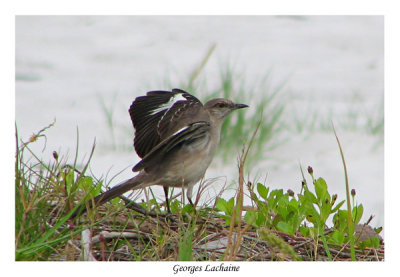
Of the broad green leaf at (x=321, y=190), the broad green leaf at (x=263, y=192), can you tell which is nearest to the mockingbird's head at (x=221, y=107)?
the broad green leaf at (x=263, y=192)

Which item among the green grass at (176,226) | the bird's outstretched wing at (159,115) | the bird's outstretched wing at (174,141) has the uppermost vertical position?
the bird's outstretched wing at (159,115)

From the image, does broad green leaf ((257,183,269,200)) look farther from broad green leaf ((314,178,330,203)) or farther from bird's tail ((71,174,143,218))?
bird's tail ((71,174,143,218))

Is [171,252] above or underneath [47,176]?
underneath

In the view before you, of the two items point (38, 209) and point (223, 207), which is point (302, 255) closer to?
point (223, 207)

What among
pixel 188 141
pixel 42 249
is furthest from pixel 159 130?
pixel 42 249

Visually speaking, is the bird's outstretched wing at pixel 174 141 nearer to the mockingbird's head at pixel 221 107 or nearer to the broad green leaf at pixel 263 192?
the mockingbird's head at pixel 221 107

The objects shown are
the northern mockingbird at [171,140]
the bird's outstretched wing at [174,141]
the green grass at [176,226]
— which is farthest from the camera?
the northern mockingbird at [171,140]
